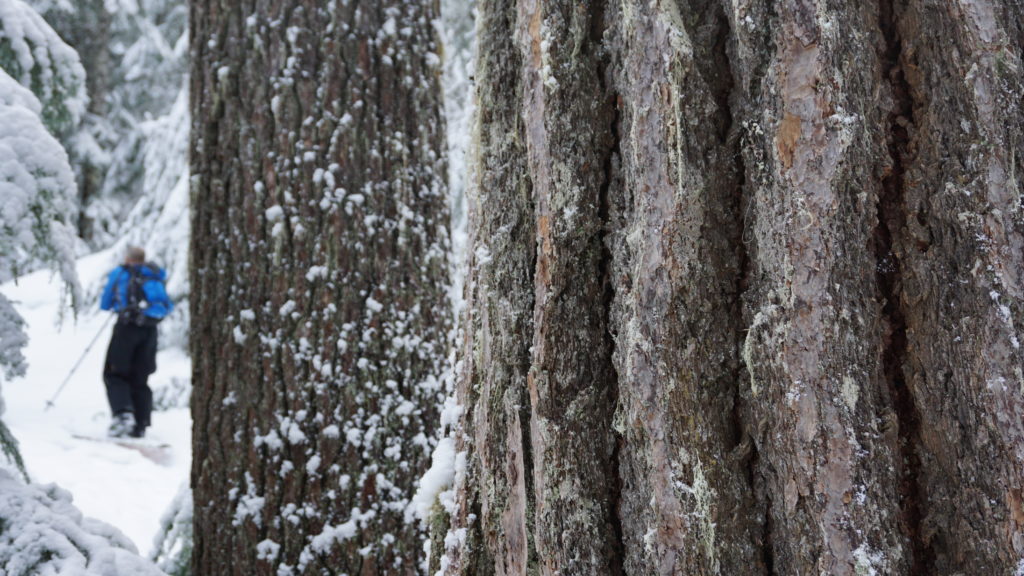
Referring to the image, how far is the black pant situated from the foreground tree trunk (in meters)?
6.45

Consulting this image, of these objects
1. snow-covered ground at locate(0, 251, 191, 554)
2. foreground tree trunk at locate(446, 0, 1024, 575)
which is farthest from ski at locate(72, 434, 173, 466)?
foreground tree trunk at locate(446, 0, 1024, 575)

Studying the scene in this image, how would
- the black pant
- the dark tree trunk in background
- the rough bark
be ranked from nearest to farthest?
the rough bark → the dark tree trunk in background → the black pant

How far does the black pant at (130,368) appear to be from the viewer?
660 cm

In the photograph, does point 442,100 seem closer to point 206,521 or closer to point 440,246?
point 440,246

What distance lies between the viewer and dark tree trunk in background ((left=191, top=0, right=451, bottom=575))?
2.41 meters

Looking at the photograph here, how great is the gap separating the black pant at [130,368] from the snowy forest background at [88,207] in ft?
2.30

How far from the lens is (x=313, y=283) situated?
251 cm

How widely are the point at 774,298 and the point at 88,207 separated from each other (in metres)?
16.5

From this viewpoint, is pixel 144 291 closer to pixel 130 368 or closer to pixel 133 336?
pixel 133 336

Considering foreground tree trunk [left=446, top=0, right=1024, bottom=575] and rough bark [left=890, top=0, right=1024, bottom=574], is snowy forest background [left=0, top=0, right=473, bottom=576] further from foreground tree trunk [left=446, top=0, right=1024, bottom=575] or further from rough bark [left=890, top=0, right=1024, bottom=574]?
rough bark [left=890, top=0, right=1024, bottom=574]

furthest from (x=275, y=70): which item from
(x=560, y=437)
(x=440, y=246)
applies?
(x=560, y=437)

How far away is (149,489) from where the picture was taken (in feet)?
18.4

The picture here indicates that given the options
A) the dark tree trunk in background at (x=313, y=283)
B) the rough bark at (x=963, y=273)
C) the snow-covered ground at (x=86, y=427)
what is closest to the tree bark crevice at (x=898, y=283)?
the rough bark at (x=963, y=273)

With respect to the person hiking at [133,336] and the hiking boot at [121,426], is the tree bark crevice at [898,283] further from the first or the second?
the hiking boot at [121,426]
